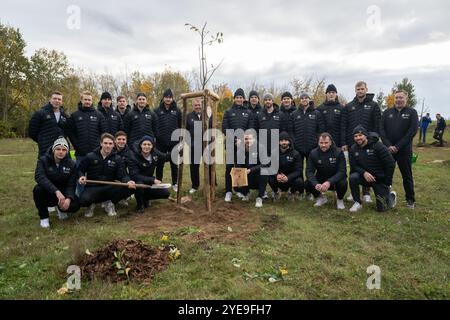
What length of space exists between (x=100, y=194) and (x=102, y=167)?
1.60 ft

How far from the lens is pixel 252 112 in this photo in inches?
295

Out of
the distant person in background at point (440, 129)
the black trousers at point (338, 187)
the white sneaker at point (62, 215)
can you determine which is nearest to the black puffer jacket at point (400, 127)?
the black trousers at point (338, 187)

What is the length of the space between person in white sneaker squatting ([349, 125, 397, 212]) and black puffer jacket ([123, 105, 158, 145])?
13.5ft

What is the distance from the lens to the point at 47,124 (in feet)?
20.4

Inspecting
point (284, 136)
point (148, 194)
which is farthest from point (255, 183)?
point (148, 194)

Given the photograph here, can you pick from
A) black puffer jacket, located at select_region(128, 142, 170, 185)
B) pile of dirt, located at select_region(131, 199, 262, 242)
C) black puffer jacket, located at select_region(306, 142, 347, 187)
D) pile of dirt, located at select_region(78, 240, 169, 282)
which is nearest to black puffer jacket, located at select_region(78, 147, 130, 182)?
black puffer jacket, located at select_region(128, 142, 170, 185)

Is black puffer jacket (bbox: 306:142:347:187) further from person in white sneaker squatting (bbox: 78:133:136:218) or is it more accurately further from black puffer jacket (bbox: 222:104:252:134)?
person in white sneaker squatting (bbox: 78:133:136:218)

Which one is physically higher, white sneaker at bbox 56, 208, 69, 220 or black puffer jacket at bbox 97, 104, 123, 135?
black puffer jacket at bbox 97, 104, 123, 135

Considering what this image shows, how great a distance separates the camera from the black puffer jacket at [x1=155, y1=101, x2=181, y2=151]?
7465 millimetres

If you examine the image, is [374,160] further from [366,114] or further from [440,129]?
[440,129]

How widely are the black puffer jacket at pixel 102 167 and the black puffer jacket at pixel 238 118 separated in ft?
7.97
